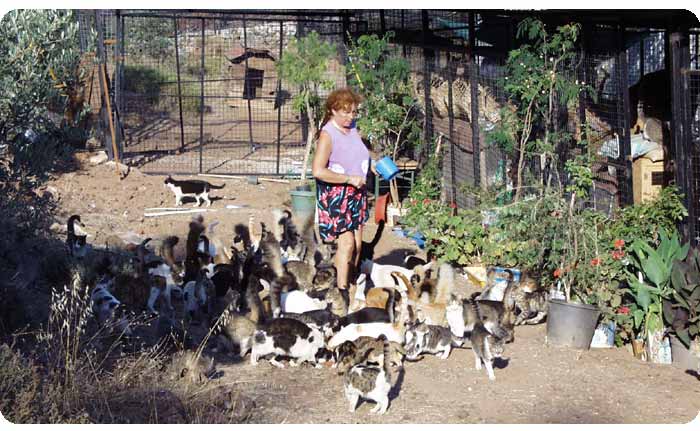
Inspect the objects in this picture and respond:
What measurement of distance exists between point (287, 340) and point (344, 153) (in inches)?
76.2

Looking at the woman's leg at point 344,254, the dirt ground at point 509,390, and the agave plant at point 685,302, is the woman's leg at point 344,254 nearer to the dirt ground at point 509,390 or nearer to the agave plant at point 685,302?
the dirt ground at point 509,390

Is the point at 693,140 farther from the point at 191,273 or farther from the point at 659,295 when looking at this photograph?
the point at 191,273

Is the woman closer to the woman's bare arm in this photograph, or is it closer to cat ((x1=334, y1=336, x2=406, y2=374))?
the woman's bare arm

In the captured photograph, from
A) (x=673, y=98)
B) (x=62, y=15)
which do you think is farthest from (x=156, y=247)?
(x=673, y=98)

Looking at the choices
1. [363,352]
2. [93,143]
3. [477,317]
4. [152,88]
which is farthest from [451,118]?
[152,88]

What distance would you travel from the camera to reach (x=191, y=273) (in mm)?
8961

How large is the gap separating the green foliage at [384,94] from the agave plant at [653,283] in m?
5.77

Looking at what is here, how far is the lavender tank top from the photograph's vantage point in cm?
817

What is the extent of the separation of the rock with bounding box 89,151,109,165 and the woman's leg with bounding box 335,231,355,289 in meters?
9.00

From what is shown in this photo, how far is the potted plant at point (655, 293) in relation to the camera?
7.77 meters

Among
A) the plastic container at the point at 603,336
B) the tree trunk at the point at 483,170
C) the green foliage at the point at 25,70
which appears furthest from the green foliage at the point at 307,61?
the plastic container at the point at 603,336

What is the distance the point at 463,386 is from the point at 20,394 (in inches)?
125

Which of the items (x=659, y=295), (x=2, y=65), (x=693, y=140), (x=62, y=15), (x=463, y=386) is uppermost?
(x=62, y=15)

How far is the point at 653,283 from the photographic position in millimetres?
7852
